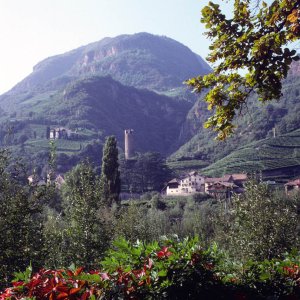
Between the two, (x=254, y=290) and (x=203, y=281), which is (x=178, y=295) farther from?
(x=254, y=290)

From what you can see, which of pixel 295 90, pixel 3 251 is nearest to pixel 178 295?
pixel 3 251

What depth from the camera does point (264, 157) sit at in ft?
352

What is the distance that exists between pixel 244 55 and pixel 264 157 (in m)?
104

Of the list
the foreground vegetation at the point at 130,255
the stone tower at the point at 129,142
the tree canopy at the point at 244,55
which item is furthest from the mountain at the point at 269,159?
the tree canopy at the point at 244,55

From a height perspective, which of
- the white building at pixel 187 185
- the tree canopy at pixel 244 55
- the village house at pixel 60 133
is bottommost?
the white building at pixel 187 185

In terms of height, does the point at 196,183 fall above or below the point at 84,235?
below

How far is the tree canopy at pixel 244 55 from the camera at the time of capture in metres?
6.61

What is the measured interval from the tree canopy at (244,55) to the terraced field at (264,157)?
9101cm

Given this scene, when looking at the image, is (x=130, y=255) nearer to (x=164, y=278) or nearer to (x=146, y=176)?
(x=164, y=278)

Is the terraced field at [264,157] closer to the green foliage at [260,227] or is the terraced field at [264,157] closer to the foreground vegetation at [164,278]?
the green foliage at [260,227]

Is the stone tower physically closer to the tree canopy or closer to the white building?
the white building

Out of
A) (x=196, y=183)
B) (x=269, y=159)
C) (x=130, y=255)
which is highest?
(x=130, y=255)

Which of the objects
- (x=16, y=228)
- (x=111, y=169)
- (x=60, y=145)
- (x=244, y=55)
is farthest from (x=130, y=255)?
(x=60, y=145)

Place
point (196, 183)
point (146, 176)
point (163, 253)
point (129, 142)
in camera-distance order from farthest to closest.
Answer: point (129, 142) < point (146, 176) < point (196, 183) < point (163, 253)
